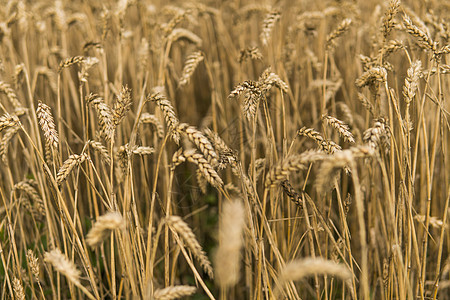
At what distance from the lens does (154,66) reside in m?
2.56

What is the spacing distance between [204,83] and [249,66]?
544 millimetres

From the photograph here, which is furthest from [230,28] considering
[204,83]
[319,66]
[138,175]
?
[138,175]

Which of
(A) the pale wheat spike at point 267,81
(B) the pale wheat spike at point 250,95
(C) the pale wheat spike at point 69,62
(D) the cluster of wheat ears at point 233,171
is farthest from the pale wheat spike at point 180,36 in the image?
(B) the pale wheat spike at point 250,95

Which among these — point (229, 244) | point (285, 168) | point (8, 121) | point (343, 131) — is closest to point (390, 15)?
point (343, 131)

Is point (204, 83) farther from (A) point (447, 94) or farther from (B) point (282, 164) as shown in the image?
(B) point (282, 164)

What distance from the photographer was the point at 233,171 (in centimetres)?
125

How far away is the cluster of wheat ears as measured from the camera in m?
1.15

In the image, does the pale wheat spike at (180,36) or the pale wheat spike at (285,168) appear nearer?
the pale wheat spike at (285,168)

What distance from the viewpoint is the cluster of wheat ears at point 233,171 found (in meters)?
1.15

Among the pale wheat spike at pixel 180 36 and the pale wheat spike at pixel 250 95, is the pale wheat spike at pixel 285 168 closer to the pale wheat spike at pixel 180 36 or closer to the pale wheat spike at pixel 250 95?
the pale wheat spike at pixel 250 95

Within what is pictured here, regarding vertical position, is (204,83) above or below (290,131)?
above

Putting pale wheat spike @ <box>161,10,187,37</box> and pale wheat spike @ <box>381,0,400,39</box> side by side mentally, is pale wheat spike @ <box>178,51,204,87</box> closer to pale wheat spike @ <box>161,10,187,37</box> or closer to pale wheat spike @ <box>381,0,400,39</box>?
pale wheat spike @ <box>161,10,187,37</box>

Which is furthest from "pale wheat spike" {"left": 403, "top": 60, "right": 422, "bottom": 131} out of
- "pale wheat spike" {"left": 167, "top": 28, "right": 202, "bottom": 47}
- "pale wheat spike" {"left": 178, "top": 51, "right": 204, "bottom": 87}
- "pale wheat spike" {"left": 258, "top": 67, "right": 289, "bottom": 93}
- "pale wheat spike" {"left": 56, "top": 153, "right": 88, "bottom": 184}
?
"pale wheat spike" {"left": 167, "top": 28, "right": 202, "bottom": 47}

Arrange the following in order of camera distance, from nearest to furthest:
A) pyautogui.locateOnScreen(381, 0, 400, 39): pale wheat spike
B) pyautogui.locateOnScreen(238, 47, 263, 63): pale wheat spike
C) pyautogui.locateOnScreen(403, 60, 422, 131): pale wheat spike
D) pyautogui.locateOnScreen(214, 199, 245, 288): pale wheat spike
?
pyautogui.locateOnScreen(214, 199, 245, 288): pale wheat spike → pyautogui.locateOnScreen(403, 60, 422, 131): pale wheat spike → pyautogui.locateOnScreen(381, 0, 400, 39): pale wheat spike → pyautogui.locateOnScreen(238, 47, 263, 63): pale wheat spike
